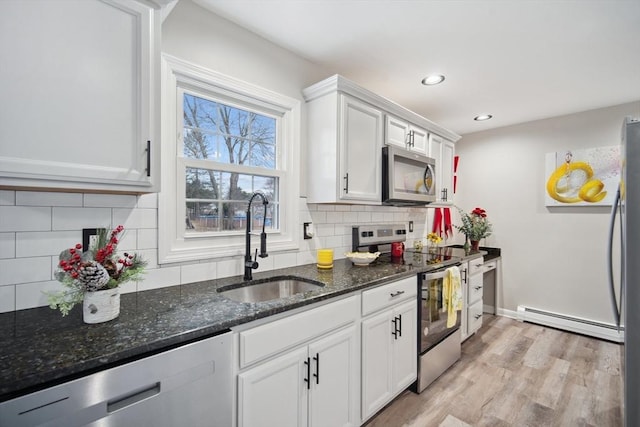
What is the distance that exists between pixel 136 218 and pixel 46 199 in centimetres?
34

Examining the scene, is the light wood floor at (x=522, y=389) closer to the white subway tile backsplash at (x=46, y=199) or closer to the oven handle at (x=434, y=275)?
the oven handle at (x=434, y=275)

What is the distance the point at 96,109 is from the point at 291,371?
1.34m

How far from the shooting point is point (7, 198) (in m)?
1.17

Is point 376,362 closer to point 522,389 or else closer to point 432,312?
point 432,312

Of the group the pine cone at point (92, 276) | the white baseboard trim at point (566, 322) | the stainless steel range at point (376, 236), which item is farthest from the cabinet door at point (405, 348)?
the white baseboard trim at point (566, 322)

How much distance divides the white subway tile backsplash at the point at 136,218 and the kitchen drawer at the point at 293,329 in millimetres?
802

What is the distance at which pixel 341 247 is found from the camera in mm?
2549

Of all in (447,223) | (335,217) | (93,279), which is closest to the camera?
A: (93,279)

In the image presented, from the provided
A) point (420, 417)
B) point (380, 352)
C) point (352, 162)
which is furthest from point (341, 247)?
point (420, 417)

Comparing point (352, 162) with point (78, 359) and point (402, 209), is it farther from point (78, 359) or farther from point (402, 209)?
point (78, 359)

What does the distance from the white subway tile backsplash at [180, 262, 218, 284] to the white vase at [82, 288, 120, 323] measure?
0.55 metres

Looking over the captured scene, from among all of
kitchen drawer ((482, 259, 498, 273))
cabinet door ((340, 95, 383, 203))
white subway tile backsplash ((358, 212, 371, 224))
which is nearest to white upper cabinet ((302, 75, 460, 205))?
cabinet door ((340, 95, 383, 203))

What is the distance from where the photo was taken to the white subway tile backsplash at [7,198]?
1.16 meters

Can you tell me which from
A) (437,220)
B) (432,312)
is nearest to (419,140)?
(437,220)
